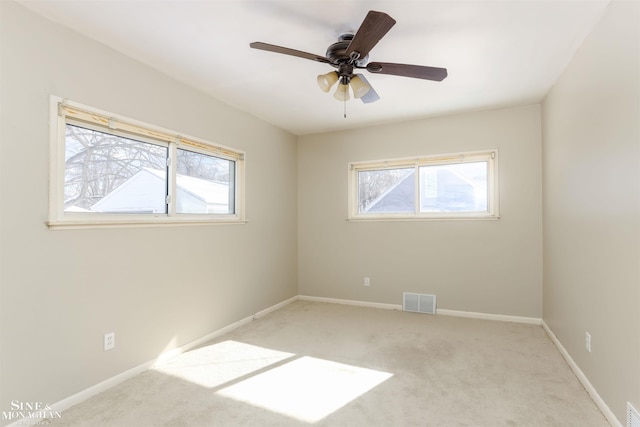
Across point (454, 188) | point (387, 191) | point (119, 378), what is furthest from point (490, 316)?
point (119, 378)

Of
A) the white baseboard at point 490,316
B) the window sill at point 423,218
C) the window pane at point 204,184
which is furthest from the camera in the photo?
the window sill at point 423,218

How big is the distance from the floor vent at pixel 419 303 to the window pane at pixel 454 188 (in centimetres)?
110

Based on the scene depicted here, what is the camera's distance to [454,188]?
395 centimetres

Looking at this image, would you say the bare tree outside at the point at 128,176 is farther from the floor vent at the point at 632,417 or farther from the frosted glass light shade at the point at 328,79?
the floor vent at the point at 632,417

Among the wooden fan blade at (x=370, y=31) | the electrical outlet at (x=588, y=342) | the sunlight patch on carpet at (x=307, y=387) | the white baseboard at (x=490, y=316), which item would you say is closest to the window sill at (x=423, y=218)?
the white baseboard at (x=490, y=316)

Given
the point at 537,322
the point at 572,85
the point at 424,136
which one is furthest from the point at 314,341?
the point at 572,85

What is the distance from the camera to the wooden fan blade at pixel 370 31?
1471 mm

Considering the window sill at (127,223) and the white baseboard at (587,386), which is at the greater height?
the window sill at (127,223)

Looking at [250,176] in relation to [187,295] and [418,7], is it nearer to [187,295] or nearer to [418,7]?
[187,295]

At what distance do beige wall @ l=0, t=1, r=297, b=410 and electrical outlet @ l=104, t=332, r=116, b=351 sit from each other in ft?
0.12

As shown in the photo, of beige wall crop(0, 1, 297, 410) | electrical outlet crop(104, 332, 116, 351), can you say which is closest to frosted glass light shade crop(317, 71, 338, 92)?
beige wall crop(0, 1, 297, 410)

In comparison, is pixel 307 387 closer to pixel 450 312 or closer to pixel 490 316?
pixel 450 312

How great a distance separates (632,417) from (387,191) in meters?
3.12

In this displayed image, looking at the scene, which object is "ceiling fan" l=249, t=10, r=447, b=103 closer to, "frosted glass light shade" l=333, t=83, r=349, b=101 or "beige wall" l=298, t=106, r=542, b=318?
"frosted glass light shade" l=333, t=83, r=349, b=101
